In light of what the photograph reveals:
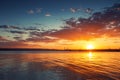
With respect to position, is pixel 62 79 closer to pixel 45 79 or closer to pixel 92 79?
pixel 45 79

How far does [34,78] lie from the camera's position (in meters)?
26.3

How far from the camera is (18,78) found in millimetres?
26266

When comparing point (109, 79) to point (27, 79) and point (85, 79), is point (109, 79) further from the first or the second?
point (27, 79)

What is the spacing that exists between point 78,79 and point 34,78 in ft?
20.7

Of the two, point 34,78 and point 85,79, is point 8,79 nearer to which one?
point 34,78

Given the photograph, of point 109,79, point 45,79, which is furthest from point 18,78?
point 109,79

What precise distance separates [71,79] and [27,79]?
618 centimetres

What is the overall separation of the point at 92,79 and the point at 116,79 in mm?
3358

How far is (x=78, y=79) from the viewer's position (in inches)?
1015

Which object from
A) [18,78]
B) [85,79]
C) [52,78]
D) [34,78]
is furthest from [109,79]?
[18,78]

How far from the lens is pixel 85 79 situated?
2581 cm

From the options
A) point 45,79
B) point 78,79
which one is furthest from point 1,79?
point 78,79

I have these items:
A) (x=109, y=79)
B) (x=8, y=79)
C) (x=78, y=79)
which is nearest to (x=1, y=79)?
(x=8, y=79)

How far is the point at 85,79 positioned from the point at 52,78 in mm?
4684
